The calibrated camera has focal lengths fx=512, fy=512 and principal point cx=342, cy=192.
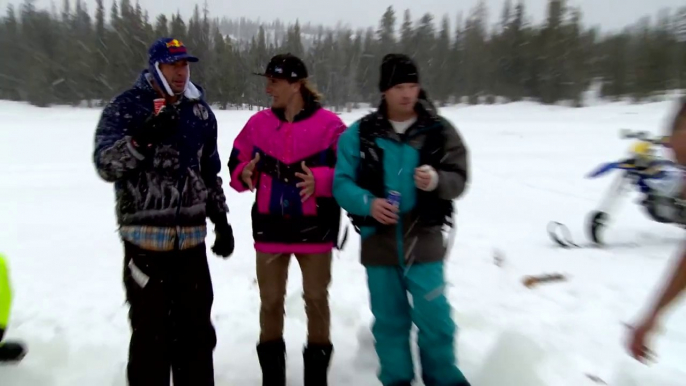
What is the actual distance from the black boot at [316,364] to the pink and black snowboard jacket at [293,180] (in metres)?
0.61

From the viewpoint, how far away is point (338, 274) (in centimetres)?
524

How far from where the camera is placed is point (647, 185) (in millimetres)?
6340

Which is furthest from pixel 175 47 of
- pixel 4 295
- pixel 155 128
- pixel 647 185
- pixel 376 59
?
pixel 376 59

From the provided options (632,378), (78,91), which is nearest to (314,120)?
(632,378)

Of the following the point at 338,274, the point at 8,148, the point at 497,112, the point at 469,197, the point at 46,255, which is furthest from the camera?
the point at 497,112

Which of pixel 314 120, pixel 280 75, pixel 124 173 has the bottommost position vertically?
pixel 124 173

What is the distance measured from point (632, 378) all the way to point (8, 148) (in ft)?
71.2

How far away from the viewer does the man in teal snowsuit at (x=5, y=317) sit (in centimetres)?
312

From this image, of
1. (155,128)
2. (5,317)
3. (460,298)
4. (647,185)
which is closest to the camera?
(155,128)

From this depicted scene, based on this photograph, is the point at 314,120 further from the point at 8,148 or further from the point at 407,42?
the point at 407,42

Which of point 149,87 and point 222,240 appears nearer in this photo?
point 149,87

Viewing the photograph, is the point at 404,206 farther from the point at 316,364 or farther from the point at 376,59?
the point at 376,59

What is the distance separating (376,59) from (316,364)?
6595cm

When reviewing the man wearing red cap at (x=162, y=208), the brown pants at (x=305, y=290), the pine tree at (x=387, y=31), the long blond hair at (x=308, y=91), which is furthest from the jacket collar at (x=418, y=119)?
the pine tree at (x=387, y=31)
